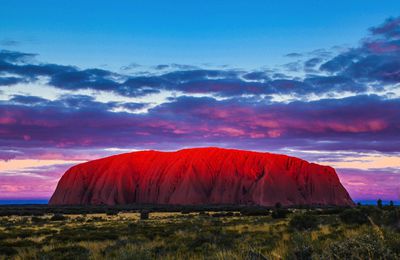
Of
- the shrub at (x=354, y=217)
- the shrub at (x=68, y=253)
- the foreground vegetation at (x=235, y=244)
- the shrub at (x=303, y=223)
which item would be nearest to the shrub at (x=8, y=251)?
the foreground vegetation at (x=235, y=244)

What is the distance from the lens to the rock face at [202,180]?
109m

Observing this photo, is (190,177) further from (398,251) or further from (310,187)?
(398,251)

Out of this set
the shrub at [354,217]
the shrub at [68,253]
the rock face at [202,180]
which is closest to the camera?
the shrub at [68,253]

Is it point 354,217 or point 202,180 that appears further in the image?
point 202,180

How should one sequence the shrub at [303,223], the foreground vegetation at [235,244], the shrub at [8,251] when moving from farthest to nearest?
1. the shrub at [303,223]
2. the shrub at [8,251]
3. the foreground vegetation at [235,244]

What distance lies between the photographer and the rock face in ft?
357

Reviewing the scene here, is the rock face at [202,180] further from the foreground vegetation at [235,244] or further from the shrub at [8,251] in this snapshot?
the shrub at [8,251]

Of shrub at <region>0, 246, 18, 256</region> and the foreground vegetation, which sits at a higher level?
the foreground vegetation

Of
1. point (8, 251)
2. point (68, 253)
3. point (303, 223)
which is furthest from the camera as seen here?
point (303, 223)

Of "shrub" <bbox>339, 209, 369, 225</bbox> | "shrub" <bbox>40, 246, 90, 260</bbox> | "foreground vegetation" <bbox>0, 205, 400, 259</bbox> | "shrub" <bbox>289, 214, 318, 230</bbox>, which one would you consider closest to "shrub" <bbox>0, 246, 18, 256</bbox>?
"foreground vegetation" <bbox>0, 205, 400, 259</bbox>

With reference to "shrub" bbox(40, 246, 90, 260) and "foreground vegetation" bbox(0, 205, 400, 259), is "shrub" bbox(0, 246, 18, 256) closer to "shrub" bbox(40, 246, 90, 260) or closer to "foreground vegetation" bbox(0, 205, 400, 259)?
"foreground vegetation" bbox(0, 205, 400, 259)

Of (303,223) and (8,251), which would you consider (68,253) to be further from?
(303,223)

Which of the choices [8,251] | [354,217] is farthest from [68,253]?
[354,217]

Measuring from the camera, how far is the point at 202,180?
113562 mm
